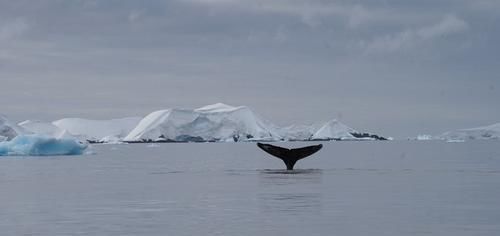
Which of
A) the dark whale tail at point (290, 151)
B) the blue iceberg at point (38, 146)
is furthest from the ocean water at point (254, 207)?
the blue iceberg at point (38, 146)

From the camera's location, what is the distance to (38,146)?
8550 centimetres

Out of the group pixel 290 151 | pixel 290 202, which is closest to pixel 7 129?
pixel 290 151

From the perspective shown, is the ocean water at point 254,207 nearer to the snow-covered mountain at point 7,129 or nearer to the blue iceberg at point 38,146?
the blue iceberg at point 38,146

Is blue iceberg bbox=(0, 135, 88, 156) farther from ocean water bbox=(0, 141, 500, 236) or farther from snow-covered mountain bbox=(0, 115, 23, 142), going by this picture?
ocean water bbox=(0, 141, 500, 236)

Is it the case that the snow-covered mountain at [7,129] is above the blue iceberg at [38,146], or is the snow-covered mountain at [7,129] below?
above

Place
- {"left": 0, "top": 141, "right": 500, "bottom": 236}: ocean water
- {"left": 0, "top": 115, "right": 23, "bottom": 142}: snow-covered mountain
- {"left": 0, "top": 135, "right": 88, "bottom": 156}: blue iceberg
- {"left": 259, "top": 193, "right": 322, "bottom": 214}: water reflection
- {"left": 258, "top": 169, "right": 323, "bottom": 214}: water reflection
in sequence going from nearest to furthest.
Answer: {"left": 0, "top": 141, "right": 500, "bottom": 236}: ocean water < {"left": 259, "top": 193, "right": 322, "bottom": 214}: water reflection < {"left": 258, "top": 169, "right": 323, "bottom": 214}: water reflection < {"left": 0, "top": 135, "right": 88, "bottom": 156}: blue iceberg < {"left": 0, "top": 115, "right": 23, "bottom": 142}: snow-covered mountain

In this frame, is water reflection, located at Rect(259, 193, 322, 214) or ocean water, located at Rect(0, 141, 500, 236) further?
water reflection, located at Rect(259, 193, 322, 214)

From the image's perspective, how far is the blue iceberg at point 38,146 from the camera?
84500 millimetres

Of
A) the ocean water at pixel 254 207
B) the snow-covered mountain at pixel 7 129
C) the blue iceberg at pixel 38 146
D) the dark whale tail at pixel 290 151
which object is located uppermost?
the snow-covered mountain at pixel 7 129

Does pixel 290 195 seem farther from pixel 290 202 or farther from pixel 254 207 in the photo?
pixel 254 207

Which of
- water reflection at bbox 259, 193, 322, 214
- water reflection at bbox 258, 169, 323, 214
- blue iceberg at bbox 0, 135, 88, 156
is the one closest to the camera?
water reflection at bbox 259, 193, 322, 214

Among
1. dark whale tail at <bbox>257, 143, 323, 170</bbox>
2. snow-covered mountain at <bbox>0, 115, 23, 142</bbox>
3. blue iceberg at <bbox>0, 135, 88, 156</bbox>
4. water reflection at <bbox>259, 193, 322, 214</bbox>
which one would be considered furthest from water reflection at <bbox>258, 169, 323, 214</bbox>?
snow-covered mountain at <bbox>0, 115, 23, 142</bbox>

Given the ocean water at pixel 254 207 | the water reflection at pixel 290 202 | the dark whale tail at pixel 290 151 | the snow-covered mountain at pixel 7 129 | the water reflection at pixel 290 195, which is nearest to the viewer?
the ocean water at pixel 254 207

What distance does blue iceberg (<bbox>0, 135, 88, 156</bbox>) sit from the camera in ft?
277
